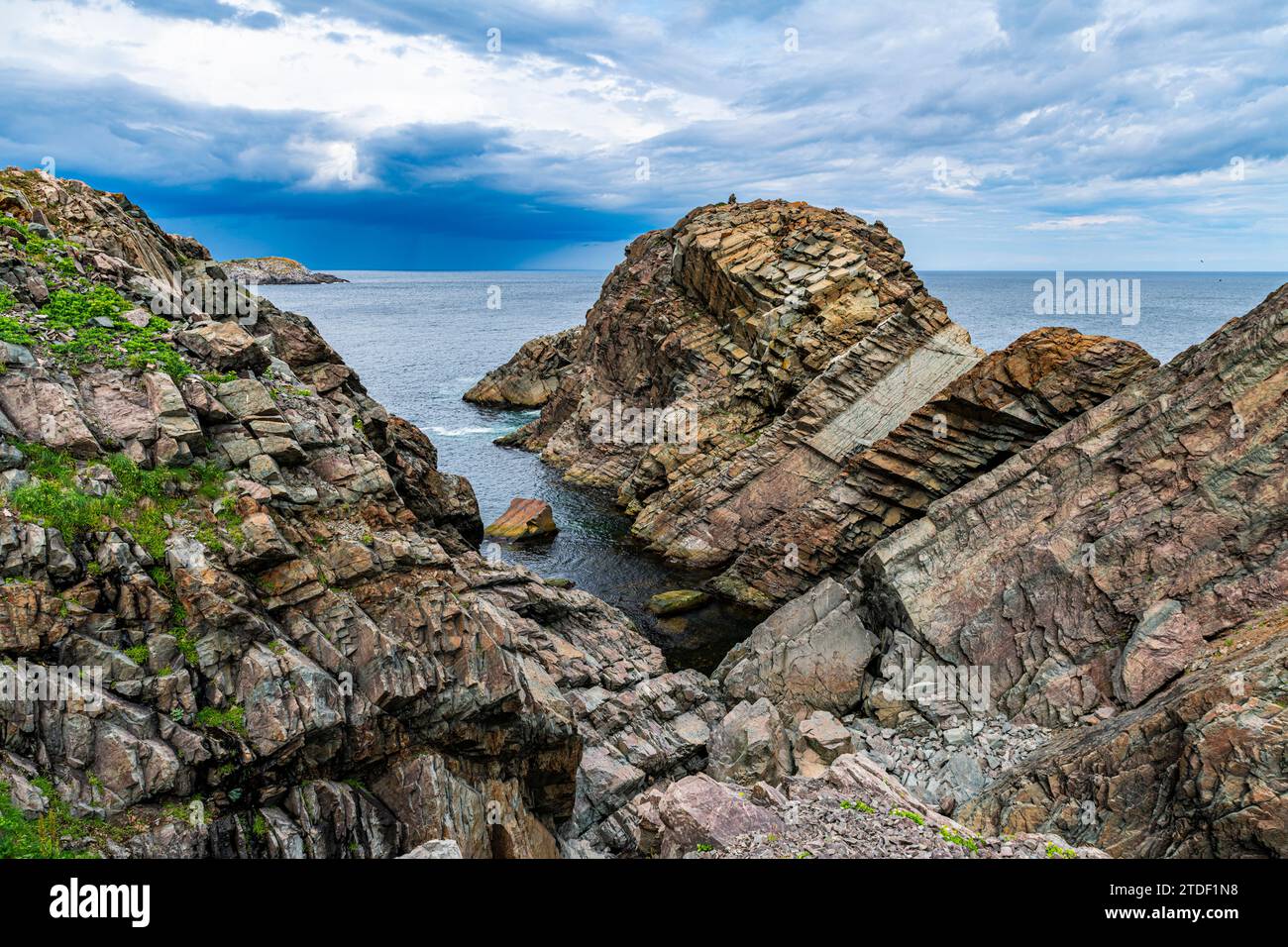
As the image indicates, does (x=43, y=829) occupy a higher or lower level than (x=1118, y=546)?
lower

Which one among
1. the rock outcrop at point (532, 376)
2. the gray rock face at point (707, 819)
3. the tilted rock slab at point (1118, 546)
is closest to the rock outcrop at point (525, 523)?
the tilted rock slab at point (1118, 546)

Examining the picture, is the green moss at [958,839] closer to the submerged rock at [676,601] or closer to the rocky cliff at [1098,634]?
the rocky cliff at [1098,634]

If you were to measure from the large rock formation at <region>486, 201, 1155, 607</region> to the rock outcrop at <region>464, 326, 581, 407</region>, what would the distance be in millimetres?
19982

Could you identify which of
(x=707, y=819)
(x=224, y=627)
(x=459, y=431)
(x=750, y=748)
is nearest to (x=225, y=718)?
(x=224, y=627)

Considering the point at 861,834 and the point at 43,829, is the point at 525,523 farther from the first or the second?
the point at 43,829

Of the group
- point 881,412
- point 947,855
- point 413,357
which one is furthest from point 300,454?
point 413,357

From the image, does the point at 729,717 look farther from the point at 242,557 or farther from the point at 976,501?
the point at 242,557

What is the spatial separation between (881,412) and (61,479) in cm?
3568

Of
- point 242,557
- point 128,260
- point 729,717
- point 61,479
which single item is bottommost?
point 729,717

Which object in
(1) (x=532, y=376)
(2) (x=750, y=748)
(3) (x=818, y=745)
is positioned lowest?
(3) (x=818, y=745)

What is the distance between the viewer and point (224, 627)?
1617 centimetres

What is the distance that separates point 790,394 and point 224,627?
38.1m

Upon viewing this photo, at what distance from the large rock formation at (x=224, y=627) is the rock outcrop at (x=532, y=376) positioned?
6192 centimetres
